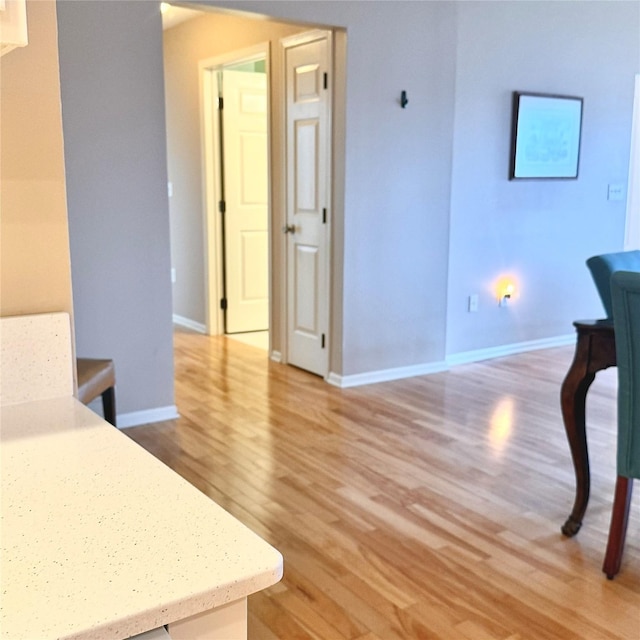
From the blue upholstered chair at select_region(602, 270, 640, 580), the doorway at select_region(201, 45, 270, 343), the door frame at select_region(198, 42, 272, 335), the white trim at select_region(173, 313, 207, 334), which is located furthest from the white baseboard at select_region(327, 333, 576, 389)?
the blue upholstered chair at select_region(602, 270, 640, 580)

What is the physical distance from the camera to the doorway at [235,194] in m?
5.60

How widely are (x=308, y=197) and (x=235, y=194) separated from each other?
1338 millimetres

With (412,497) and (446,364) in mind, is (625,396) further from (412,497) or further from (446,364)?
(446,364)

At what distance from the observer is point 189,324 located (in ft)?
20.3

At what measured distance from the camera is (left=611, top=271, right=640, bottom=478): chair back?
2061mm

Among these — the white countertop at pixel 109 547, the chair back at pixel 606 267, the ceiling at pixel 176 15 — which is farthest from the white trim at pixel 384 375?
the white countertop at pixel 109 547

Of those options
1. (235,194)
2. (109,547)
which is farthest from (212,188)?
(109,547)

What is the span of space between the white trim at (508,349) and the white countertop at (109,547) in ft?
13.5

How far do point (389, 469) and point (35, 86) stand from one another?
2.32 m

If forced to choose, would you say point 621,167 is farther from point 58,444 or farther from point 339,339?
point 58,444

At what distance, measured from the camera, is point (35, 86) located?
1.23m

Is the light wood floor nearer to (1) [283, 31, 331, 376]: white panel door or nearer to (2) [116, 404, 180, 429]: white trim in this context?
(2) [116, 404, 180, 429]: white trim

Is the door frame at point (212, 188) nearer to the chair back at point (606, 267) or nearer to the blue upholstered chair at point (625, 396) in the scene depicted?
the chair back at point (606, 267)

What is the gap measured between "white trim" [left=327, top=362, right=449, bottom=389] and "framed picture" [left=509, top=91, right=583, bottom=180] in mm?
1429
